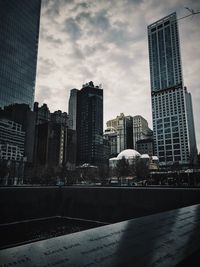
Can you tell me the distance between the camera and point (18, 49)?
12825 cm

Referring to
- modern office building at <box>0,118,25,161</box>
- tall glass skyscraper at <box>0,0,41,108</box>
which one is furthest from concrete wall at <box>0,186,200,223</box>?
tall glass skyscraper at <box>0,0,41,108</box>

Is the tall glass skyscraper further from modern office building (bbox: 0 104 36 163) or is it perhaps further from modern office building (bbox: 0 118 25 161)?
modern office building (bbox: 0 118 25 161)

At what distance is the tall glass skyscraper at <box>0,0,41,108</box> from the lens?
119562mm

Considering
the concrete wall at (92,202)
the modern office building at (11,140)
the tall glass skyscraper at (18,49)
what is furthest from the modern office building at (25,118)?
the concrete wall at (92,202)

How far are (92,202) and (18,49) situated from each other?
120 m

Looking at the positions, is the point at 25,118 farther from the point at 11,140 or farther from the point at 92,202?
the point at 92,202

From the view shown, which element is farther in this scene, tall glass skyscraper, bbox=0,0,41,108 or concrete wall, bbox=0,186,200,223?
tall glass skyscraper, bbox=0,0,41,108

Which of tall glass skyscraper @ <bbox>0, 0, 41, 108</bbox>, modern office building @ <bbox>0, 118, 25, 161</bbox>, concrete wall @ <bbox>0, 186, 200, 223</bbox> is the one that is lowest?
concrete wall @ <bbox>0, 186, 200, 223</bbox>

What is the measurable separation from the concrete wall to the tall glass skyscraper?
94.1 meters

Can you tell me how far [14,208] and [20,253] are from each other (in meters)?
37.2

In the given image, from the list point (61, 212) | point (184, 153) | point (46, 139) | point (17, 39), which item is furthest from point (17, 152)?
point (184, 153)

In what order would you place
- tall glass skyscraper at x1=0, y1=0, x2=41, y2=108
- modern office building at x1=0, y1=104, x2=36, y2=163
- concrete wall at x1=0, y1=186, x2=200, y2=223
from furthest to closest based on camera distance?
1. modern office building at x1=0, y1=104, x2=36, y2=163
2. tall glass skyscraper at x1=0, y1=0, x2=41, y2=108
3. concrete wall at x1=0, y1=186, x2=200, y2=223

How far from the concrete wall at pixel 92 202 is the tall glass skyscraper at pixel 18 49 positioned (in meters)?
94.1

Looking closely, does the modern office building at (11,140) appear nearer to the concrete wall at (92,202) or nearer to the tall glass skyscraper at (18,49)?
the tall glass skyscraper at (18,49)
